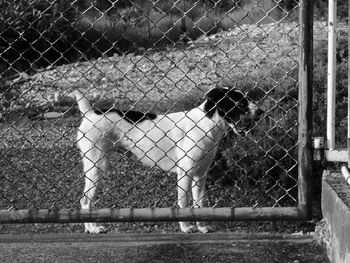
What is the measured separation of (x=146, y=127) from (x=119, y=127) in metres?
0.20

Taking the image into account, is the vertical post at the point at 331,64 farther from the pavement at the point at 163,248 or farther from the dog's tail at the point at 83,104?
the dog's tail at the point at 83,104

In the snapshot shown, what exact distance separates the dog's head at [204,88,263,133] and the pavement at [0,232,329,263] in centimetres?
190

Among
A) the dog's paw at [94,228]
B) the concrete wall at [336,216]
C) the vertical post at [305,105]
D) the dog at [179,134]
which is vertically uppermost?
the vertical post at [305,105]

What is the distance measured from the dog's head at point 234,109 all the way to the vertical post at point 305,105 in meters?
2.05

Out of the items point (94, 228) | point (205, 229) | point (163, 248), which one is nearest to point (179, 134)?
point (205, 229)

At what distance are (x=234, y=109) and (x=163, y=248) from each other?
2.30 metres

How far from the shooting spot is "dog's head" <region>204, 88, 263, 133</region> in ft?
16.2

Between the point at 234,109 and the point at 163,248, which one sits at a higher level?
the point at 234,109

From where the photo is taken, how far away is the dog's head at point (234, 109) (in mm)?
4945

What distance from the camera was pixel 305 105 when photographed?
109 inches

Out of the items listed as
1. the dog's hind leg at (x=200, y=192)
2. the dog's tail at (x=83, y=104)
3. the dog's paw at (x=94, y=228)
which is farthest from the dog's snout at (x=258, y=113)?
the dog's paw at (x=94, y=228)

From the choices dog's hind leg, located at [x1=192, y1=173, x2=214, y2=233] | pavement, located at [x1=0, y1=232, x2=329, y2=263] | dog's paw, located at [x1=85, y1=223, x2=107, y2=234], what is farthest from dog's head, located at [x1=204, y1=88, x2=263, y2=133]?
pavement, located at [x1=0, y1=232, x2=329, y2=263]

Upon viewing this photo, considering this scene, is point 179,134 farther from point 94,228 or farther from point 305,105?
point 305,105

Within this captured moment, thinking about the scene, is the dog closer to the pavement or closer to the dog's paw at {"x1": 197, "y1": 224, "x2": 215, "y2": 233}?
the dog's paw at {"x1": 197, "y1": 224, "x2": 215, "y2": 233}
